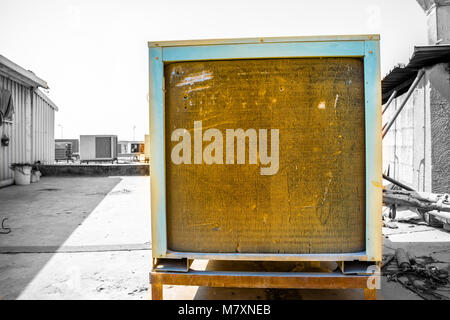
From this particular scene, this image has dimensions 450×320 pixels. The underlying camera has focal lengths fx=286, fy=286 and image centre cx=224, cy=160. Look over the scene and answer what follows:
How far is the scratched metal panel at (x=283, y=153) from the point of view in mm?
1827

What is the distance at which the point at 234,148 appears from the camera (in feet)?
6.06

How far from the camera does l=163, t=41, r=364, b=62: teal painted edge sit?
1.77 metres

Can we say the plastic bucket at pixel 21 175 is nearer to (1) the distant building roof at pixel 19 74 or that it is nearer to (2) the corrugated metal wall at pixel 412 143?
(1) the distant building roof at pixel 19 74

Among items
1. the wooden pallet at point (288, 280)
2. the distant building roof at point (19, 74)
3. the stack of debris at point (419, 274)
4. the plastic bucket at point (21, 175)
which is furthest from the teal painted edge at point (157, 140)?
the plastic bucket at point (21, 175)

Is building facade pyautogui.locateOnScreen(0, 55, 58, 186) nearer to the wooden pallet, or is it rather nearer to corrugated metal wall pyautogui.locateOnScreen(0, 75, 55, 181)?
corrugated metal wall pyautogui.locateOnScreen(0, 75, 55, 181)

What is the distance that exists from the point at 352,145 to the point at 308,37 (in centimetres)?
73

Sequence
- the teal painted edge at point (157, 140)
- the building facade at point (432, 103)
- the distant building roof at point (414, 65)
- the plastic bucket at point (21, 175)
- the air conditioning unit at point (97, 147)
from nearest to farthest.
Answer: the teal painted edge at point (157, 140), the distant building roof at point (414, 65), the building facade at point (432, 103), the plastic bucket at point (21, 175), the air conditioning unit at point (97, 147)

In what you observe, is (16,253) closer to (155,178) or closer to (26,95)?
(155,178)

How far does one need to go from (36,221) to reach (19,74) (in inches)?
324

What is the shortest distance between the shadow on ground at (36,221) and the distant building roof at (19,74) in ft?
13.9

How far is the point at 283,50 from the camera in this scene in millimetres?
1785

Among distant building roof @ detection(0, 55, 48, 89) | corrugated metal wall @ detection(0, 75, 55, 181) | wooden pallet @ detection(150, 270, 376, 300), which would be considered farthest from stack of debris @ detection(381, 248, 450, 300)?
corrugated metal wall @ detection(0, 75, 55, 181)

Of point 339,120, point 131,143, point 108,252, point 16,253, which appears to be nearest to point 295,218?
point 339,120

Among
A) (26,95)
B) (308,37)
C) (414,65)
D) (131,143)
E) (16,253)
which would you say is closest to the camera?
(308,37)
